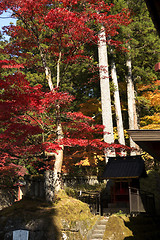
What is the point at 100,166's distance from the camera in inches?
964

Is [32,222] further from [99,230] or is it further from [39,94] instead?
[39,94]

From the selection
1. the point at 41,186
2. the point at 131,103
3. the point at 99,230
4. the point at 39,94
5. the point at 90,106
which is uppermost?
the point at 90,106

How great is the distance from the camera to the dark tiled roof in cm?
1539

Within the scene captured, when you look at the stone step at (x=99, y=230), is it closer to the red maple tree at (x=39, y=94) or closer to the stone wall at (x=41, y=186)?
the stone wall at (x=41, y=186)

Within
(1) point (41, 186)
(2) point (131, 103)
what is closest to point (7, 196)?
(1) point (41, 186)

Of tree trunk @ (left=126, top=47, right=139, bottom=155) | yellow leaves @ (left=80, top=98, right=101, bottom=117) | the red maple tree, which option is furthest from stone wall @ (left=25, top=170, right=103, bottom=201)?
yellow leaves @ (left=80, top=98, right=101, bottom=117)

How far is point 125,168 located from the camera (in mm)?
16031

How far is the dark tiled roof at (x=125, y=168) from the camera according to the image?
15391 mm

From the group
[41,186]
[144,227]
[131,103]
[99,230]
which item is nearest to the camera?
[99,230]

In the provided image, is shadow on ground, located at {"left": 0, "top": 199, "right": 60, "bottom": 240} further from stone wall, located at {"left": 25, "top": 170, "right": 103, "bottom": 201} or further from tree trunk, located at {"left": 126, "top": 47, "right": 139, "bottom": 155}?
tree trunk, located at {"left": 126, "top": 47, "right": 139, "bottom": 155}

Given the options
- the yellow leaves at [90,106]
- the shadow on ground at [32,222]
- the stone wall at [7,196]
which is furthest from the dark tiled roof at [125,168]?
the yellow leaves at [90,106]

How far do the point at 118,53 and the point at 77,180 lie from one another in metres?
11.3

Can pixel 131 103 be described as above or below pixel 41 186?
above

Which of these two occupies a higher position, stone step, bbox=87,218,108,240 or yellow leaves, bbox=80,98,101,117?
yellow leaves, bbox=80,98,101,117
